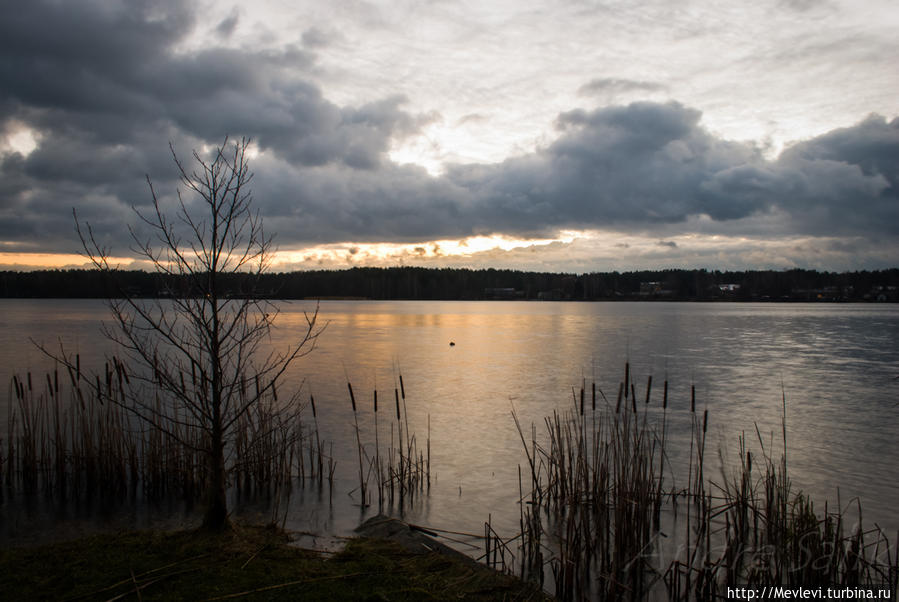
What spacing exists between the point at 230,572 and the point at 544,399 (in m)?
17.0

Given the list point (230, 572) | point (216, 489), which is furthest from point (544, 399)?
point (230, 572)

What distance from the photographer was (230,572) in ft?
19.2

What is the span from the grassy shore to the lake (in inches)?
86.6

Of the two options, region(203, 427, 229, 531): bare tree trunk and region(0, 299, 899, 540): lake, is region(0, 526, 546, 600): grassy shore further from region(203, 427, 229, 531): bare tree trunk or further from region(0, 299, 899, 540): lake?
A: region(0, 299, 899, 540): lake

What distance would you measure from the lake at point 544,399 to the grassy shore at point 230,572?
7.21 feet

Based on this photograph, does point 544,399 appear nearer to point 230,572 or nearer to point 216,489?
point 216,489

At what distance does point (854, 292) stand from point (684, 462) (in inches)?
8071

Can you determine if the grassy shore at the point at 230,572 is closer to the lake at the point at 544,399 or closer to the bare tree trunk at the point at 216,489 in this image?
the bare tree trunk at the point at 216,489

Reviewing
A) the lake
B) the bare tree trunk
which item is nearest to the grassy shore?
the bare tree trunk

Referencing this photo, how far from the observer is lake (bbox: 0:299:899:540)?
34.1 ft

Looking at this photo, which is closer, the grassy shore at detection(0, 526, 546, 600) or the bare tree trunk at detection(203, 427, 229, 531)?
the grassy shore at detection(0, 526, 546, 600)

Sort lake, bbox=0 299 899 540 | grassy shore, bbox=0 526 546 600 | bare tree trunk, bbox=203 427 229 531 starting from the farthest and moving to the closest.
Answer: lake, bbox=0 299 899 540, bare tree trunk, bbox=203 427 229 531, grassy shore, bbox=0 526 546 600

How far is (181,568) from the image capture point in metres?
5.90

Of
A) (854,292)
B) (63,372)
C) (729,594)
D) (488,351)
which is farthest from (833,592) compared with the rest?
(854,292)
